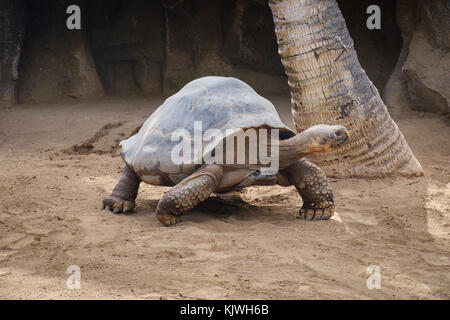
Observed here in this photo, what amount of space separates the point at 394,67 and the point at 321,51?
11.8ft

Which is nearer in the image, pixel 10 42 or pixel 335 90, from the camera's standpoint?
pixel 335 90

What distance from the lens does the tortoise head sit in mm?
4016

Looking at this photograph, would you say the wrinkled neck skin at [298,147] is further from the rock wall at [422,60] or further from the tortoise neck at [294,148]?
the rock wall at [422,60]

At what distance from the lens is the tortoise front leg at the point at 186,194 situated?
13.3ft

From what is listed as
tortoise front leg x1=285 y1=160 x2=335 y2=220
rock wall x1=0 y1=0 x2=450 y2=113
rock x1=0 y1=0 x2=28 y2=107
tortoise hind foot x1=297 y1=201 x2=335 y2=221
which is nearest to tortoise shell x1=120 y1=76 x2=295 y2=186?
tortoise front leg x1=285 y1=160 x2=335 y2=220

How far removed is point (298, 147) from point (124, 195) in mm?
1425

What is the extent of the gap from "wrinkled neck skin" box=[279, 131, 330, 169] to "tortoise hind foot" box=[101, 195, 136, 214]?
1.22 meters

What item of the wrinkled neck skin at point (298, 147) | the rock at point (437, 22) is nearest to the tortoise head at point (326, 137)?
the wrinkled neck skin at point (298, 147)

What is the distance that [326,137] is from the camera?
13.3 ft

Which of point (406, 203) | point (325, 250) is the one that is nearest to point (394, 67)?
point (406, 203)

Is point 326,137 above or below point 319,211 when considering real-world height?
above

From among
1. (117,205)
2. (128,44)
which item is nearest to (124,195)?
(117,205)

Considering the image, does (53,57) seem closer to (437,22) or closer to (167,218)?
(437,22)

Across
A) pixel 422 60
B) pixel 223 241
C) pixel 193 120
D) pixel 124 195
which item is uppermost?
pixel 422 60
